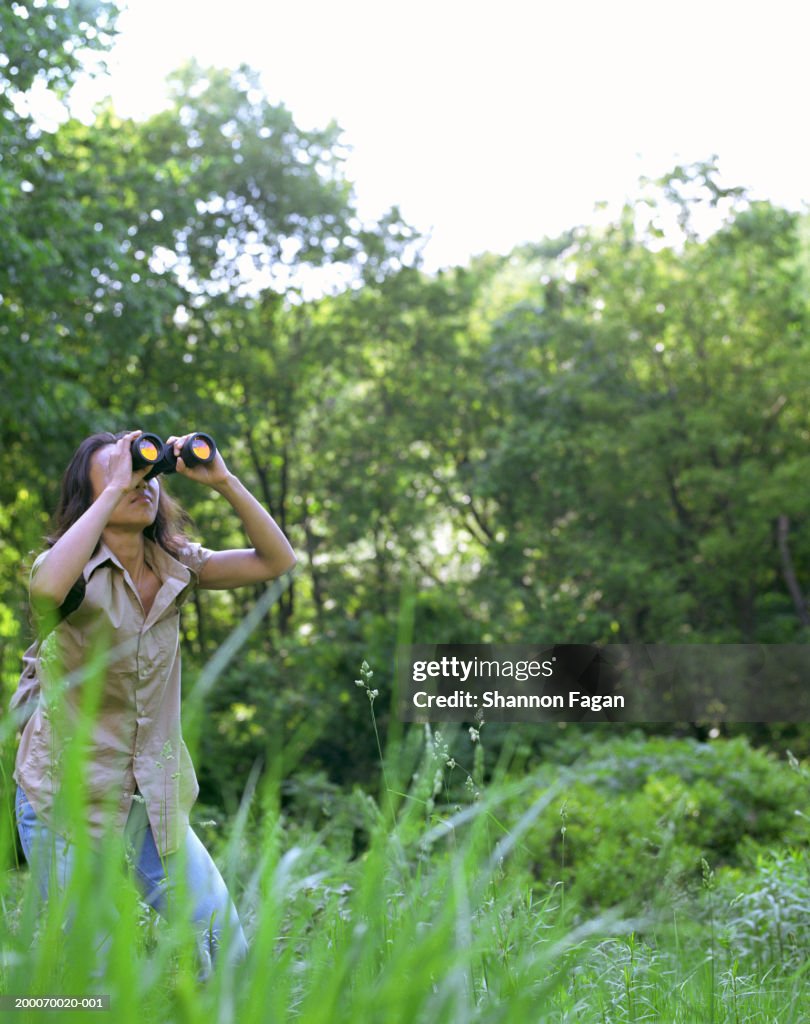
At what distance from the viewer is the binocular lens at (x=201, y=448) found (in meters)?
2.86

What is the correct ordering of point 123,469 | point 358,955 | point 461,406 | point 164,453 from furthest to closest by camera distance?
point 461,406, point 164,453, point 123,469, point 358,955

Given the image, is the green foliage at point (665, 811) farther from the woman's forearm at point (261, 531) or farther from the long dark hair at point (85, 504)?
the long dark hair at point (85, 504)

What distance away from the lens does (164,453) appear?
2746 mm

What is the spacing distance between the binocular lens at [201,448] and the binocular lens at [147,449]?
0.15 meters

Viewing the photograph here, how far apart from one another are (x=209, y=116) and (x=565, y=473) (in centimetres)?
611

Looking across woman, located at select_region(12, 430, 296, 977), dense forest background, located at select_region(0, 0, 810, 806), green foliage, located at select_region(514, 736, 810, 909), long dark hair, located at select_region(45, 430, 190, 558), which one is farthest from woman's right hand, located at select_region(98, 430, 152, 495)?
dense forest background, located at select_region(0, 0, 810, 806)

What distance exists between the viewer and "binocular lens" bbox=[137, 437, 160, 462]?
8.77 ft

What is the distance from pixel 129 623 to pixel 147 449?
396 mm

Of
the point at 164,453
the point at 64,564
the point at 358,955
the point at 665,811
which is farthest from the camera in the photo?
the point at 665,811

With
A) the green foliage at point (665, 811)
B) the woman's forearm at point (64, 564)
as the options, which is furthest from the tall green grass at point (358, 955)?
the green foliage at point (665, 811)

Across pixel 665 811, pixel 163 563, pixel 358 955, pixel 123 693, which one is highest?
pixel 163 563

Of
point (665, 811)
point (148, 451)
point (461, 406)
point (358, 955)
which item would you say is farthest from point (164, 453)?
point (461, 406)

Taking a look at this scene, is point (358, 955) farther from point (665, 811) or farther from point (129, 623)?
point (665, 811)

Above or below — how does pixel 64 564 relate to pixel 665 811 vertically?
above
